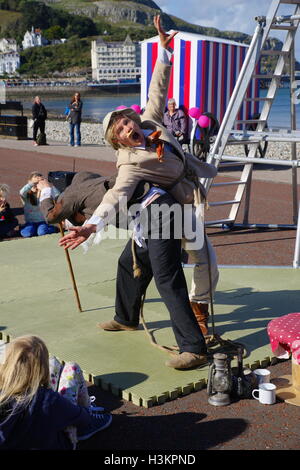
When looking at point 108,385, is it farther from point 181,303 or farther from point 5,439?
point 5,439

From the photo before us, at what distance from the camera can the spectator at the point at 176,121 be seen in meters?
14.7

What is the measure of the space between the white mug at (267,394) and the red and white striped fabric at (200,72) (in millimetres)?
12218

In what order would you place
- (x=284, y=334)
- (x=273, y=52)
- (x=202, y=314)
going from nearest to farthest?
(x=284, y=334) < (x=202, y=314) < (x=273, y=52)

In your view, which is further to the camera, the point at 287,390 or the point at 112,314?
the point at 112,314

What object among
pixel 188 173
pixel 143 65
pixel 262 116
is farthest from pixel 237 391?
pixel 143 65

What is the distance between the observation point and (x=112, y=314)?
18.9 feet

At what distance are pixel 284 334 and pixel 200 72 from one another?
1225 centimetres

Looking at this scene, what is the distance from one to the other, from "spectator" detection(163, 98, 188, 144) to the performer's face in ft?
33.7

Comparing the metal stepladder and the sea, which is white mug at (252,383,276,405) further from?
the sea

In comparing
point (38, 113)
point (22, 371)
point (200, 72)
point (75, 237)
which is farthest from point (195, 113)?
point (22, 371)

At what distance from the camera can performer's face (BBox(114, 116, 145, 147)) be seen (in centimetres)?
449

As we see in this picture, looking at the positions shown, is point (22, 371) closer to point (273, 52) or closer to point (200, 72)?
point (273, 52)

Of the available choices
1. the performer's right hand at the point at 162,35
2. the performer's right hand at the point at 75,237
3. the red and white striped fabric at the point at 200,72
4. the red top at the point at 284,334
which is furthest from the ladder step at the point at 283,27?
the red and white striped fabric at the point at 200,72

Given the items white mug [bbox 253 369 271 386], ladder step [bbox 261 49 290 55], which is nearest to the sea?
ladder step [bbox 261 49 290 55]
